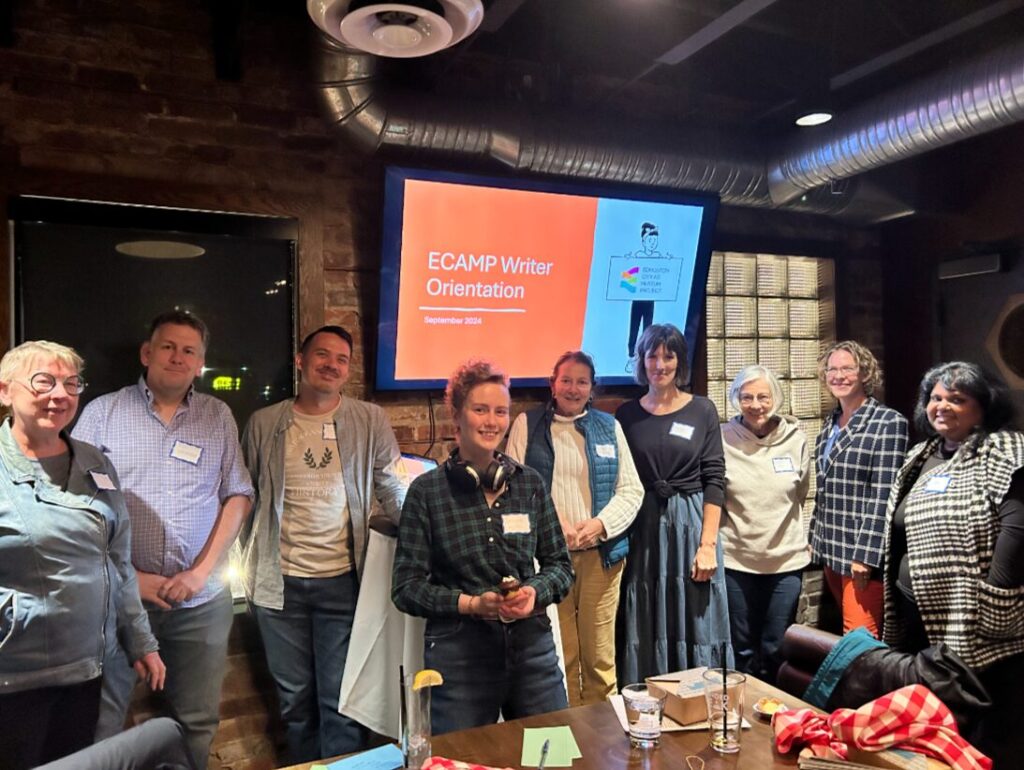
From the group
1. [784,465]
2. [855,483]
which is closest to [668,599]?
[784,465]

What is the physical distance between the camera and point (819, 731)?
1426mm

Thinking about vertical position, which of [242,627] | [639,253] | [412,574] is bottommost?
[242,627]

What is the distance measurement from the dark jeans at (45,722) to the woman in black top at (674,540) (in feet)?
6.31

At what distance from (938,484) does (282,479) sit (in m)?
2.21

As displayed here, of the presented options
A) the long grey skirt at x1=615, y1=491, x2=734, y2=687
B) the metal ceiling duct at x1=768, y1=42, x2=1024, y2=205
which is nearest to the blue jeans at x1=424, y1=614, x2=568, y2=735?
the long grey skirt at x1=615, y1=491, x2=734, y2=687

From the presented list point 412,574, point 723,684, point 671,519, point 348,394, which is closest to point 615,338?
A: point 671,519

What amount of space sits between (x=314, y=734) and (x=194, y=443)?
117 centimetres

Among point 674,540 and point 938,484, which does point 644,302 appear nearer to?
point 674,540

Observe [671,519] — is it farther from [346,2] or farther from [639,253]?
[346,2]

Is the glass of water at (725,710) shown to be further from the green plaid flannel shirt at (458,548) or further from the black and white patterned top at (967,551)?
the black and white patterned top at (967,551)

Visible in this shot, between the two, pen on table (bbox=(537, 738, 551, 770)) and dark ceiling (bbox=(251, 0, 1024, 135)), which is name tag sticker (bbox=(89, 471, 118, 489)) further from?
dark ceiling (bbox=(251, 0, 1024, 135))

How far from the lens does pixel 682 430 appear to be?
313cm

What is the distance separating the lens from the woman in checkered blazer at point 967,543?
231 cm

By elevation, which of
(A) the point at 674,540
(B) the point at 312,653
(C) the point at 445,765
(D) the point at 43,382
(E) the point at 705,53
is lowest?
(B) the point at 312,653
